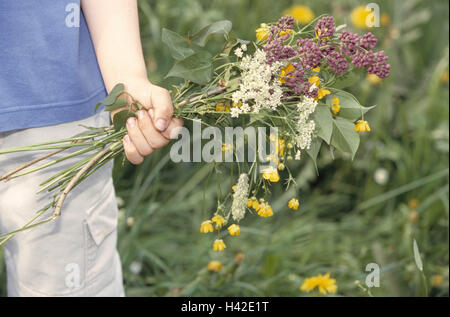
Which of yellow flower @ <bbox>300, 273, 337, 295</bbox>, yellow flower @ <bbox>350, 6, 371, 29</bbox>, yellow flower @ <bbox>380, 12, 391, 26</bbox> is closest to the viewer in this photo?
yellow flower @ <bbox>300, 273, 337, 295</bbox>

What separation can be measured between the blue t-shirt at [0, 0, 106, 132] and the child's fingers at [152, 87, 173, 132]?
181 millimetres

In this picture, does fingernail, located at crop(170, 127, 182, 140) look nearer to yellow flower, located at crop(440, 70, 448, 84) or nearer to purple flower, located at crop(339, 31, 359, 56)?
purple flower, located at crop(339, 31, 359, 56)

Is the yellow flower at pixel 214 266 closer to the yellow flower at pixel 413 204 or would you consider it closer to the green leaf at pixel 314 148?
the green leaf at pixel 314 148

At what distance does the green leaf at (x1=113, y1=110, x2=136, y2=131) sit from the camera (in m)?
0.76

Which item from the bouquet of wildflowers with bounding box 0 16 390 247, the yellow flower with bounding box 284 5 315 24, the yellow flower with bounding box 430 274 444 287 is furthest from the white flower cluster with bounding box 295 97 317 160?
the yellow flower with bounding box 284 5 315 24

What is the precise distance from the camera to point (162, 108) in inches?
29.6

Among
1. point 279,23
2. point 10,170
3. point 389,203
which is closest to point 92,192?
point 10,170

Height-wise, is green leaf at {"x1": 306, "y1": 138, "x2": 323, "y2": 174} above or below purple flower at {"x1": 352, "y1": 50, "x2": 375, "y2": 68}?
below

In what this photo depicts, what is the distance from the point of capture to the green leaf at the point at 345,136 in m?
0.80

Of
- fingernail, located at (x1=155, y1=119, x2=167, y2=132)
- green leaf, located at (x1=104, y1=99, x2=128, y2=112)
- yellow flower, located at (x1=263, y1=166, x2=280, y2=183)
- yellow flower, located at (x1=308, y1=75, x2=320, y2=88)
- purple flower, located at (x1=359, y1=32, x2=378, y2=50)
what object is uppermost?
purple flower, located at (x1=359, y1=32, x2=378, y2=50)

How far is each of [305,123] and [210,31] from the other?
20 cm

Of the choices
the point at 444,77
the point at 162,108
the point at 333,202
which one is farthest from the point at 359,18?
A: the point at 162,108

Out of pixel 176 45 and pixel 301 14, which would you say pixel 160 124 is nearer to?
pixel 176 45

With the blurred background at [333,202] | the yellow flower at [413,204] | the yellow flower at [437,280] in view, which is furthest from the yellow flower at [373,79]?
the yellow flower at [437,280]
